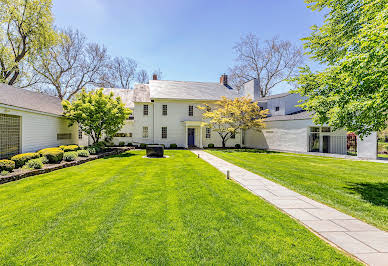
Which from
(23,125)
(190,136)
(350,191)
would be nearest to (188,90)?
(190,136)

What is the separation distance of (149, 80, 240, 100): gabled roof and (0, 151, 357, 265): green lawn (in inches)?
630

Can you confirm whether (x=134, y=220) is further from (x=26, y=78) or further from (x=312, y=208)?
(x=26, y=78)

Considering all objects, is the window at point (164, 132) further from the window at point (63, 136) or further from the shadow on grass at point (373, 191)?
the shadow on grass at point (373, 191)

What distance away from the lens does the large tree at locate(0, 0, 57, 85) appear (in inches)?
716

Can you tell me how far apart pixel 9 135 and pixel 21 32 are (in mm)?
16902

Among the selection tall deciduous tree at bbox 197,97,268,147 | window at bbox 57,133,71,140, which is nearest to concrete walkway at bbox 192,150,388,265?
tall deciduous tree at bbox 197,97,268,147

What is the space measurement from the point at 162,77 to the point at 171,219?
35.6 metres

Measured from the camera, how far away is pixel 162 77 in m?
36.3

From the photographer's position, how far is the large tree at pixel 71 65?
76.1ft

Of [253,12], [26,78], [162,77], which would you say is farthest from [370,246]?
[162,77]

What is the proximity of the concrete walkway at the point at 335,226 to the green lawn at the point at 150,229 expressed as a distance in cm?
30

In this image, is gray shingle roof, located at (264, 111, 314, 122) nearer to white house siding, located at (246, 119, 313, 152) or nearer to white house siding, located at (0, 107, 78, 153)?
white house siding, located at (246, 119, 313, 152)

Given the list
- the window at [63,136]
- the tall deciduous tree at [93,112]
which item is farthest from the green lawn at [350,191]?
the window at [63,136]

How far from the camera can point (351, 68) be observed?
4988 mm
